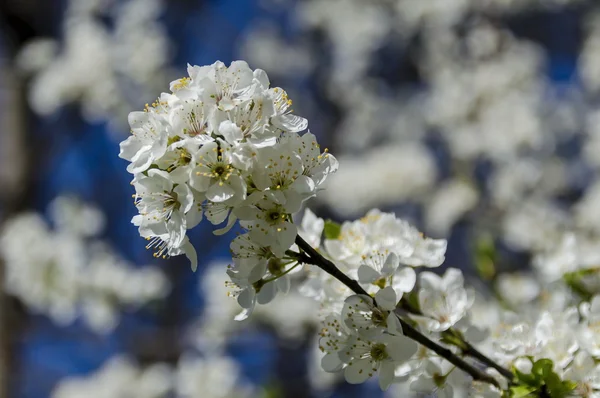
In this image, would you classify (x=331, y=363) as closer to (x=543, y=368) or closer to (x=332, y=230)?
(x=332, y=230)

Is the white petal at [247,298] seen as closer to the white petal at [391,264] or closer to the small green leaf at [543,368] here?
the white petal at [391,264]

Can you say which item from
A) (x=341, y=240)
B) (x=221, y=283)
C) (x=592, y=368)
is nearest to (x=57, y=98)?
(x=221, y=283)

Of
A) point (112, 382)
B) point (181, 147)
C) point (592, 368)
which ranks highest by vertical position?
point (112, 382)

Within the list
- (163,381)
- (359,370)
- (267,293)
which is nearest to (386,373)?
(359,370)

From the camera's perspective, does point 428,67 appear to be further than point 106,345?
Yes

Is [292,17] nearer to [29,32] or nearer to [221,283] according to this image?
[29,32]

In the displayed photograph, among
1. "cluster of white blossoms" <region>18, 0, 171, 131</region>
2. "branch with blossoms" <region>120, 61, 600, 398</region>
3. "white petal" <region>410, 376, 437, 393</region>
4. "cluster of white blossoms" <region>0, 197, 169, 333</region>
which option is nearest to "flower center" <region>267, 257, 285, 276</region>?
"branch with blossoms" <region>120, 61, 600, 398</region>
